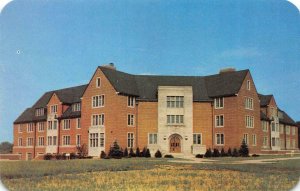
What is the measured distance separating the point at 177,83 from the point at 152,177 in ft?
68.8

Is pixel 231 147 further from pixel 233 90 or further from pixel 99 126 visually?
pixel 99 126

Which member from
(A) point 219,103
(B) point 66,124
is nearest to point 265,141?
(A) point 219,103

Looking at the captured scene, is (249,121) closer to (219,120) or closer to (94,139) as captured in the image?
(219,120)

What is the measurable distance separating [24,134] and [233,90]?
23.1 meters

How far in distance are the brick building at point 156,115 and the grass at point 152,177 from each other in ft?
46.4

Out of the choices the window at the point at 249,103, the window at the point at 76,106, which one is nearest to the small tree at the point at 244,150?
the window at the point at 249,103

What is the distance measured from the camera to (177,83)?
143 ft

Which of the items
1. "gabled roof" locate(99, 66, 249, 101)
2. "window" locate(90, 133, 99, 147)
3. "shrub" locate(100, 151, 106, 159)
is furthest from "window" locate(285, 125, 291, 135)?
"shrub" locate(100, 151, 106, 159)

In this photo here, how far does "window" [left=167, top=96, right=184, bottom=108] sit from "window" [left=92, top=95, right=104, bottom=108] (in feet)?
22.4

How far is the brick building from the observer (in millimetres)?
42344

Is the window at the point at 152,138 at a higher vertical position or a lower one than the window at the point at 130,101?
lower

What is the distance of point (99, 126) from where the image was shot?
140ft

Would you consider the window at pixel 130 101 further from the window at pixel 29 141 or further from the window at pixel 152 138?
the window at pixel 29 141

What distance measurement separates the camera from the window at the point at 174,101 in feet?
146
